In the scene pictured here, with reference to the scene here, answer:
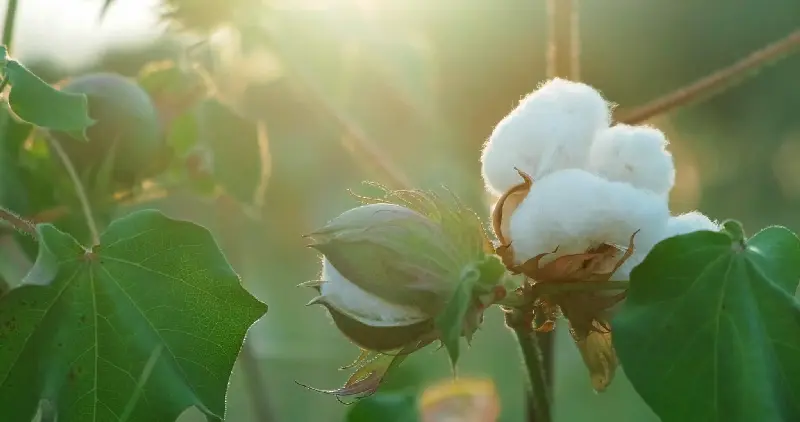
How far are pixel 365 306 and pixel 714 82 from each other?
0.36 m

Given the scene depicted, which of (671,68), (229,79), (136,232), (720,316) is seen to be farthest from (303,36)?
(671,68)

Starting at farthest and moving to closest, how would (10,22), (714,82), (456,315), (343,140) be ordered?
(343,140)
(714,82)
(10,22)
(456,315)

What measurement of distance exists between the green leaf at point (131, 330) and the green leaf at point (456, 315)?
0.10 meters

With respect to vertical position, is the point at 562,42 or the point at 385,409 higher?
the point at 562,42

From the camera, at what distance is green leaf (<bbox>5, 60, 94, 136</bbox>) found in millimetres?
434

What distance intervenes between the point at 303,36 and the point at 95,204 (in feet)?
0.85

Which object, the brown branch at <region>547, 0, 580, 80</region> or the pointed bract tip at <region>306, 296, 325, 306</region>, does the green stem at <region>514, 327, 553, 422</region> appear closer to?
the pointed bract tip at <region>306, 296, 325, 306</region>

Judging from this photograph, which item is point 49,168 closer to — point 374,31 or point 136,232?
point 136,232

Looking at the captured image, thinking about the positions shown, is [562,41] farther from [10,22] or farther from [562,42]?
[10,22]

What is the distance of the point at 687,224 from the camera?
0.42m

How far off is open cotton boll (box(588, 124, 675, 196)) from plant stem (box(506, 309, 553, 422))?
82mm

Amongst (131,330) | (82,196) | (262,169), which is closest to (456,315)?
(131,330)

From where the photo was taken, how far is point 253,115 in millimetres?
814

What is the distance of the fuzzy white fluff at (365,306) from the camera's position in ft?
1.31
